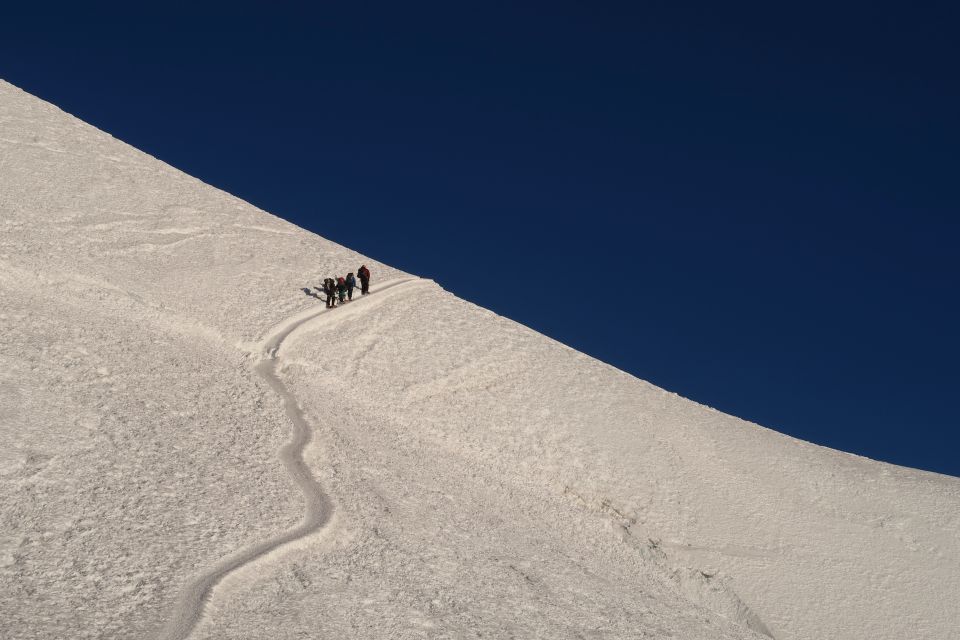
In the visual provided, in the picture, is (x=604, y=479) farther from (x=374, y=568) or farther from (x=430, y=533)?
(x=374, y=568)

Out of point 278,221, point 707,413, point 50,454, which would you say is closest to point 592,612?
point 50,454

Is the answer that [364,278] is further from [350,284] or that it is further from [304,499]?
[304,499]

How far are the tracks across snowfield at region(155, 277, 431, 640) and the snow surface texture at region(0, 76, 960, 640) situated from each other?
6 centimetres

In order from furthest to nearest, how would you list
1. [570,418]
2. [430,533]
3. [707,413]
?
[707,413], [570,418], [430,533]

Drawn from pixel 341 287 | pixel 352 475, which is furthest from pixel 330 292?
pixel 352 475

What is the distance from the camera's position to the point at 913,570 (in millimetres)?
24688

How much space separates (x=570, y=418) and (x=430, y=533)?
34.9ft

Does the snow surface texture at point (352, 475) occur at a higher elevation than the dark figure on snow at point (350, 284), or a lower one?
lower

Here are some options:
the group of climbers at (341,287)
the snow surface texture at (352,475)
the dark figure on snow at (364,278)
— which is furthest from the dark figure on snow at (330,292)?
the dark figure on snow at (364,278)

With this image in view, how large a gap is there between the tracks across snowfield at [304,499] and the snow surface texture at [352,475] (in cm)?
6

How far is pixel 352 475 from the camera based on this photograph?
19.7m

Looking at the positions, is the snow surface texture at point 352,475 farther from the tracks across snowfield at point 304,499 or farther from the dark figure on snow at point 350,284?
the dark figure on snow at point 350,284

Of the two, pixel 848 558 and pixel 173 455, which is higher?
pixel 848 558

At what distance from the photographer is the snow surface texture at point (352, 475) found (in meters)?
14.5
